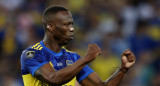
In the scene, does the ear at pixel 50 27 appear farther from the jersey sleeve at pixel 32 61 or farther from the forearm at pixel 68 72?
the forearm at pixel 68 72

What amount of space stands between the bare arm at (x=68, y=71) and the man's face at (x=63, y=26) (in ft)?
1.68

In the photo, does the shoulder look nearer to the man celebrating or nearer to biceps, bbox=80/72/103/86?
the man celebrating

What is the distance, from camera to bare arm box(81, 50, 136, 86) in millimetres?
5547

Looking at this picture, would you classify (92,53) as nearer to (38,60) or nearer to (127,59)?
(38,60)

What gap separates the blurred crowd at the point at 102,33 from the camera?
10570mm

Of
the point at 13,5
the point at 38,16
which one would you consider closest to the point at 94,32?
the point at 38,16

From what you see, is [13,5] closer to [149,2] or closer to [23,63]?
[149,2]

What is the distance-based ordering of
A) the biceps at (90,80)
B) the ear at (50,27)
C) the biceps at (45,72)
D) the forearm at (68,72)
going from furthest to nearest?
the biceps at (90,80) → the ear at (50,27) → the biceps at (45,72) → the forearm at (68,72)

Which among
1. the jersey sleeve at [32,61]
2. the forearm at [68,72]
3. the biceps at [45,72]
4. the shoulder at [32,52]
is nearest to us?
the forearm at [68,72]

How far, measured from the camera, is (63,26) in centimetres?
537

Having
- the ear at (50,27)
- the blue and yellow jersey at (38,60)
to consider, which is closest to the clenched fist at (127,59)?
the blue and yellow jersey at (38,60)

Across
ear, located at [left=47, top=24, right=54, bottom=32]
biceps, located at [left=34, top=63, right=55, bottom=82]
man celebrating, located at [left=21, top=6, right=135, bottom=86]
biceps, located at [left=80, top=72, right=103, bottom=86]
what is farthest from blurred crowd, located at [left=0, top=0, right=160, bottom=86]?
biceps, located at [left=34, top=63, right=55, bottom=82]

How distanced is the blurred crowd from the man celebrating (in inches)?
184

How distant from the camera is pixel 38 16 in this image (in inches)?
491
